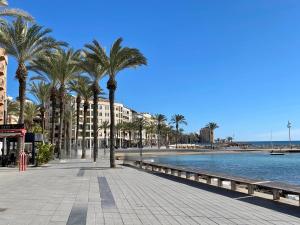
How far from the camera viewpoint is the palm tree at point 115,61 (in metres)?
34.0

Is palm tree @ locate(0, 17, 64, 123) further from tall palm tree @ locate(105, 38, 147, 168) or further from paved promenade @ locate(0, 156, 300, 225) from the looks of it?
paved promenade @ locate(0, 156, 300, 225)

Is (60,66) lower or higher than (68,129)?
higher

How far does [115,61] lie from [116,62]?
11 cm

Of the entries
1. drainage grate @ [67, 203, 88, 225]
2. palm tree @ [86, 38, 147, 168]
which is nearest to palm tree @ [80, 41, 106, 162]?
palm tree @ [86, 38, 147, 168]

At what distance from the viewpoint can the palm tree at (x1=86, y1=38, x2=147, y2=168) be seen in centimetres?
3397

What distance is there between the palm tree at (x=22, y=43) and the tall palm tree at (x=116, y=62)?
5155 mm

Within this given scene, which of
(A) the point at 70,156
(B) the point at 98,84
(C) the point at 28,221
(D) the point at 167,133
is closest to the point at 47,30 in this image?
(B) the point at 98,84

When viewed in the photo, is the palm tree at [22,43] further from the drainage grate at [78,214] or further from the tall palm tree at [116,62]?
the drainage grate at [78,214]

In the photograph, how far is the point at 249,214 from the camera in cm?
1115

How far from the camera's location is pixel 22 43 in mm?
34094

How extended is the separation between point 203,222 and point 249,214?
1.91m

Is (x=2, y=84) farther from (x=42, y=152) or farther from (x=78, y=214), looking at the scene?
(x=78, y=214)

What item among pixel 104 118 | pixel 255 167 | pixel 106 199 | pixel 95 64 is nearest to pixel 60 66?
pixel 95 64

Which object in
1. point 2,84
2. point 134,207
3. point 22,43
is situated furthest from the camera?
point 2,84
